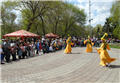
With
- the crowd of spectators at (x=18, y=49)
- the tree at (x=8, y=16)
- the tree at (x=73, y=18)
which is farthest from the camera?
the tree at (x=73, y=18)

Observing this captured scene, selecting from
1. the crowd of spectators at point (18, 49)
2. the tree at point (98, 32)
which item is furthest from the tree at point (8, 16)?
the tree at point (98, 32)

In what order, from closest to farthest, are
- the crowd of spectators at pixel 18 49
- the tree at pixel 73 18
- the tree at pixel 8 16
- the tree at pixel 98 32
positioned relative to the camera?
the crowd of spectators at pixel 18 49, the tree at pixel 8 16, the tree at pixel 73 18, the tree at pixel 98 32

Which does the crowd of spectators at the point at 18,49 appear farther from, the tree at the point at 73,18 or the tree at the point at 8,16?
the tree at the point at 73,18

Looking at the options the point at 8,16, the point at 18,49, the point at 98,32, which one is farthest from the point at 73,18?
the point at 98,32

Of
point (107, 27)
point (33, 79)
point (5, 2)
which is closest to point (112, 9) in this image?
point (5, 2)

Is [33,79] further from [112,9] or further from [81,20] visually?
[81,20]

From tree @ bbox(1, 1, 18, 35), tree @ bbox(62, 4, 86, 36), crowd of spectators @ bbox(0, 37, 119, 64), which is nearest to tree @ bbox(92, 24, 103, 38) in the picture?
tree @ bbox(62, 4, 86, 36)

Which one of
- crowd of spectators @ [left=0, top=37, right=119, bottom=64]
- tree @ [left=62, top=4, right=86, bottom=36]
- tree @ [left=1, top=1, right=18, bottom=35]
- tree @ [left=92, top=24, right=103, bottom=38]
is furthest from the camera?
tree @ [left=92, top=24, right=103, bottom=38]

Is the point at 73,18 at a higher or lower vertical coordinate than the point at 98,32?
higher

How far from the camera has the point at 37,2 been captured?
88.4ft

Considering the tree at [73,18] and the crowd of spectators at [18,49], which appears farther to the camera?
the tree at [73,18]

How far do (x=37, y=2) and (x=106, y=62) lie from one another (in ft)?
72.5

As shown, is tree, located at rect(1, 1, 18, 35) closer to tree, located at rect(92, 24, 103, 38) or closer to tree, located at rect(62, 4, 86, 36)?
tree, located at rect(62, 4, 86, 36)

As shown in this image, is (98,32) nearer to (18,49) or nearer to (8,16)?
(8,16)
